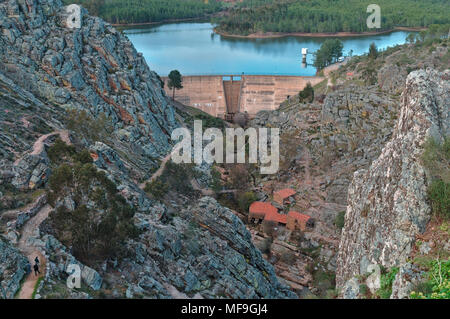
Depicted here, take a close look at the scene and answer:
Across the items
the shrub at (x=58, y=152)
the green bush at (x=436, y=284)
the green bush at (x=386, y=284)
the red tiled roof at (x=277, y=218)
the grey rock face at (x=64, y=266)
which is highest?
the shrub at (x=58, y=152)

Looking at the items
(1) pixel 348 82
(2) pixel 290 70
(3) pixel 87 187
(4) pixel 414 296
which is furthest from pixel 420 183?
(2) pixel 290 70

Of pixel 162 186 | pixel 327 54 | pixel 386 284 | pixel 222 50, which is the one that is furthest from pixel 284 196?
pixel 222 50

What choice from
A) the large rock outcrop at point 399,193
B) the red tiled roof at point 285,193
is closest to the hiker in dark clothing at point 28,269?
the large rock outcrop at point 399,193

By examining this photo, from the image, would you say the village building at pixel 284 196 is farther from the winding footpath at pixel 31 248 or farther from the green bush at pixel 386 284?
the green bush at pixel 386 284

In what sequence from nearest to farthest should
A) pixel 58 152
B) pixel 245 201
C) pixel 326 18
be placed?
1. pixel 58 152
2. pixel 245 201
3. pixel 326 18

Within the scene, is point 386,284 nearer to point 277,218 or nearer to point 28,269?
point 28,269

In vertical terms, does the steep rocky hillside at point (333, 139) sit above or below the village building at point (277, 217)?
above
